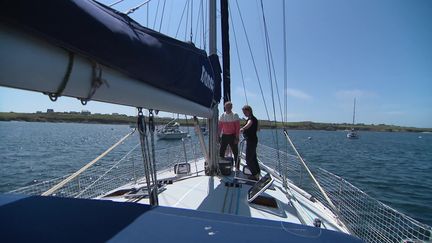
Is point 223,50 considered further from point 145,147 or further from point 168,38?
point 145,147

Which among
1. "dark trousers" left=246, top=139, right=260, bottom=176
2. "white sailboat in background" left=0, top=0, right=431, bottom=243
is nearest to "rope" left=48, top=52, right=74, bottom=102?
"white sailboat in background" left=0, top=0, right=431, bottom=243

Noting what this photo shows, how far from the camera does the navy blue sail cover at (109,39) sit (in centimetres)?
107

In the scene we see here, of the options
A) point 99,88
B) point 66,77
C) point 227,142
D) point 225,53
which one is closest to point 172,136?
point 225,53

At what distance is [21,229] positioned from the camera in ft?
4.41

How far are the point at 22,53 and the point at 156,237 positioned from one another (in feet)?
3.22

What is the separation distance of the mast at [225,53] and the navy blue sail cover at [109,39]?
354 centimetres

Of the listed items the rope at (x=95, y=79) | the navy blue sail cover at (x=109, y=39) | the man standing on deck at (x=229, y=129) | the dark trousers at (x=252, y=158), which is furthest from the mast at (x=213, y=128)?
the rope at (x=95, y=79)

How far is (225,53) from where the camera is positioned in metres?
6.45

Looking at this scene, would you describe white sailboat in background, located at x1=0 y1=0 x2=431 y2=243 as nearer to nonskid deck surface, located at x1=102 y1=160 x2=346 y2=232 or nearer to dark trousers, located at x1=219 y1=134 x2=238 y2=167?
nonskid deck surface, located at x1=102 y1=160 x2=346 y2=232

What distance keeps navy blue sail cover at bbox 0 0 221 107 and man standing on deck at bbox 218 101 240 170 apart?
285cm

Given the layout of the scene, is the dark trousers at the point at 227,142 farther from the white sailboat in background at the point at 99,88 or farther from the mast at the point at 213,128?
the white sailboat in background at the point at 99,88

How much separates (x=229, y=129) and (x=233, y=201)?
89.7 inches

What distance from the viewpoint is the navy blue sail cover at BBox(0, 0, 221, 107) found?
1.07 m

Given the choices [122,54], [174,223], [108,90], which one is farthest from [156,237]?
[122,54]
